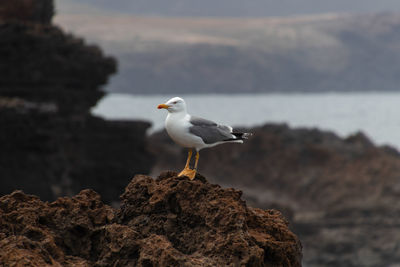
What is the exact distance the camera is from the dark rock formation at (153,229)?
14.0 feet

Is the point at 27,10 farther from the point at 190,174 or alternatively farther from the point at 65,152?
the point at 190,174

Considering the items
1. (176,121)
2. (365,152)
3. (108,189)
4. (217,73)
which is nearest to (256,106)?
(217,73)

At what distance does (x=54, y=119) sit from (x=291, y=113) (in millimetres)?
56307

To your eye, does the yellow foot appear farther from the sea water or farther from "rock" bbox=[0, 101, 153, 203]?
the sea water

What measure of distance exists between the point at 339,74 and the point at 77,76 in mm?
96071

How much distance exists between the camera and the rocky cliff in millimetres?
14438

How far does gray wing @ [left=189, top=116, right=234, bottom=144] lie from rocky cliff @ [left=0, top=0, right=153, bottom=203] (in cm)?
917

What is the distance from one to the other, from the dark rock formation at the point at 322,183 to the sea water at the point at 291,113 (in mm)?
16648

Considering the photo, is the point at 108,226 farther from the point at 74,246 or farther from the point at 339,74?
the point at 339,74

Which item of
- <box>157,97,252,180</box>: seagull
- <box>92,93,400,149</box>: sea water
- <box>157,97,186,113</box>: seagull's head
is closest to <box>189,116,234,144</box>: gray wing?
<box>157,97,252,180</box>: seagull

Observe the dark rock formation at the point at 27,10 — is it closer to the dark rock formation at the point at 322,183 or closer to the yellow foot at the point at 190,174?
the dark rock formation at the point at 322,183

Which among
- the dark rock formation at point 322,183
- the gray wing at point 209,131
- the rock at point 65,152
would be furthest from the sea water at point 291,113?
the gray wing at point 209,131

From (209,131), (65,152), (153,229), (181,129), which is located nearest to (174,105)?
(181,129)

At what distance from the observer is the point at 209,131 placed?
5426 millimetres
